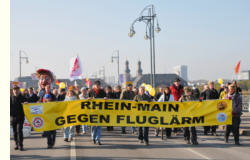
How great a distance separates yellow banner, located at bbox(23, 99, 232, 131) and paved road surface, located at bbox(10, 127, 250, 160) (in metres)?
0.71

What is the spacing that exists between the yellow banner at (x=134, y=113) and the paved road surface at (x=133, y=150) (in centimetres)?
71

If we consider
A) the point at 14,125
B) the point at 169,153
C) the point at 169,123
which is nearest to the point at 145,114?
the point at 169,123

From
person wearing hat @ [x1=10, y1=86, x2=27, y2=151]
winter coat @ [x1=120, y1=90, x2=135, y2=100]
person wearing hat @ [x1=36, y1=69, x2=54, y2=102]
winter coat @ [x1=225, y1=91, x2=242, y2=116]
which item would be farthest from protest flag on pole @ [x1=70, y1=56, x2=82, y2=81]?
winter coat @ [x1=225, y1=91, x2=242, y2=116]

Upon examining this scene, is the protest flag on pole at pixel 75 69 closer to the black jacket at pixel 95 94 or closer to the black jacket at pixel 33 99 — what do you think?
the black jacket at pixel 33 99

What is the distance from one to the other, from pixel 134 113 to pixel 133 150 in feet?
→ 4.35

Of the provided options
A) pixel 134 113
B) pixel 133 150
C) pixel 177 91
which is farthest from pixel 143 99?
pixel 177 91

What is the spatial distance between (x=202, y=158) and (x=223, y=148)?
187 cm

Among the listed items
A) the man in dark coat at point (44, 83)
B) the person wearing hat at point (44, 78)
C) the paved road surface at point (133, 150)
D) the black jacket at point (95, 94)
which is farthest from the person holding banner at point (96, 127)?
the person wearing hat at point (44, 78)

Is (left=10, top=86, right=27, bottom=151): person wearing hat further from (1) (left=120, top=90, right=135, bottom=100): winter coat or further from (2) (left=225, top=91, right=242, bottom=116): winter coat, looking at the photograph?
(2) (left=225, top=91, right=242, bottom=116): winter coat

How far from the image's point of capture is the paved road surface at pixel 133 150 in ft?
29.5

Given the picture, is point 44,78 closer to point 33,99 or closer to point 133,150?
point 33,99

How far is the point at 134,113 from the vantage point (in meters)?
10.8

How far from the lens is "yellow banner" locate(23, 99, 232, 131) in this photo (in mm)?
10445
